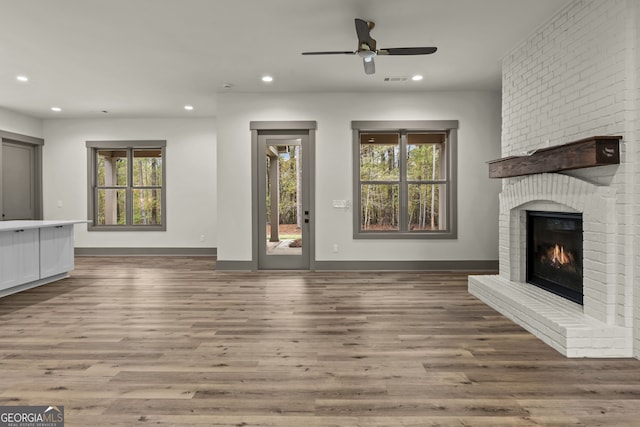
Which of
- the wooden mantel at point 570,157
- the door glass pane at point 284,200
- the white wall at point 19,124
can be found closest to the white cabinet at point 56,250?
the door glass pane at point 284,200

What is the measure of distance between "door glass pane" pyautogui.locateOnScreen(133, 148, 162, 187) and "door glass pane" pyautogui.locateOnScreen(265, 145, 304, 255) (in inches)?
133

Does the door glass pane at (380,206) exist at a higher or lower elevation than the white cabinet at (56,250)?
higher

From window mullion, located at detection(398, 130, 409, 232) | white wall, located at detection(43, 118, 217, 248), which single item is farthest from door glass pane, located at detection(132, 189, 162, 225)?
Result: window mullion, located at detection(398, 130, 409, 232)

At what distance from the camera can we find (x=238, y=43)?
4371 millimetres

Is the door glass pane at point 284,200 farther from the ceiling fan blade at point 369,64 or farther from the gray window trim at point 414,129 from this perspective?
the ceiling fan blade at point 369,64

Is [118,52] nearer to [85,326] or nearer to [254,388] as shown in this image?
[85,326]

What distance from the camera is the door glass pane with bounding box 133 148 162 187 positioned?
844 cm

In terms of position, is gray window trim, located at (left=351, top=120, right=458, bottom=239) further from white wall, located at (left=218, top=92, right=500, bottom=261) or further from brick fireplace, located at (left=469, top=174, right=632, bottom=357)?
brick fireplace, located at (left=469, top=174, right=632, bottom=357)

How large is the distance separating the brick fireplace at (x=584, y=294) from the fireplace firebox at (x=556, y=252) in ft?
0.37

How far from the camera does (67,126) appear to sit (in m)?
8.21

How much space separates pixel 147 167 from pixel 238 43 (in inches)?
200

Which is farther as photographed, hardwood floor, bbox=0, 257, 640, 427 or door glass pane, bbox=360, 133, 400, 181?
door glass pane, bbox=360, 133, 400, 181

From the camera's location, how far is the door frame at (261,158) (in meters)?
6.25

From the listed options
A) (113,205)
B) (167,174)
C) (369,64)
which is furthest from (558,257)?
(113,205)
